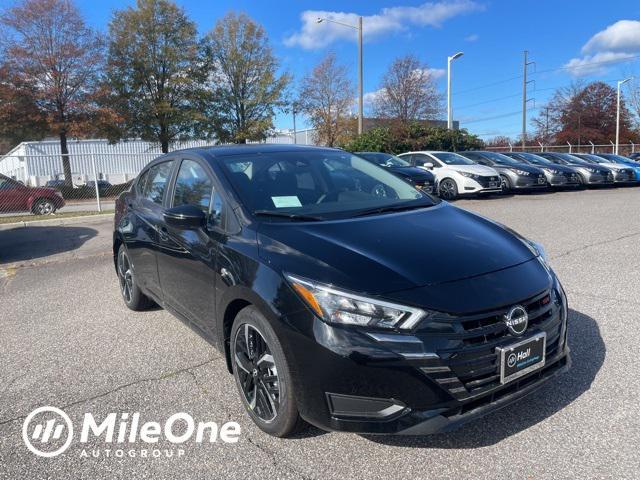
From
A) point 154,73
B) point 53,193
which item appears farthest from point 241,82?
point 53,193

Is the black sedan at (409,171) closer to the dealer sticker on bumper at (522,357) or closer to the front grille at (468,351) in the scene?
the dealer sticker on bumper at (522,357)

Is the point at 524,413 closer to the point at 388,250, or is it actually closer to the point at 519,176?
the point at 388,250

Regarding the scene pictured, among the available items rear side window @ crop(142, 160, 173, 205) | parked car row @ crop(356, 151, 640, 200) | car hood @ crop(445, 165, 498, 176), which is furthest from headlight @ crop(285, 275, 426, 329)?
car hood @ crop(445, 165, 498, 176)

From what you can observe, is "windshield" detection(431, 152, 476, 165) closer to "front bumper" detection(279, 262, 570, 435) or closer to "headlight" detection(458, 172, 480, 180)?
"headlight" detection(458, 172, 480, 180)

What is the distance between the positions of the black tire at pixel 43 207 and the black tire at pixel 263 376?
45.4 feet

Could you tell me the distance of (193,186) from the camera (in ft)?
12.1

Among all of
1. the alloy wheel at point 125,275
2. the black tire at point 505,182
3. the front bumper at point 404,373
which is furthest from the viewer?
the black tire at point 505,182

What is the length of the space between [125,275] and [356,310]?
11.8ft

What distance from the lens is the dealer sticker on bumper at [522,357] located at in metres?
2.32

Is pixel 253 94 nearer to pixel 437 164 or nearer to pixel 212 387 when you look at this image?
pixel 437 164

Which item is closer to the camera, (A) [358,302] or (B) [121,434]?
(A) [358,302]

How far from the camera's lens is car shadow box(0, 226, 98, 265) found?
331 inches

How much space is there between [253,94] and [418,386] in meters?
30.5

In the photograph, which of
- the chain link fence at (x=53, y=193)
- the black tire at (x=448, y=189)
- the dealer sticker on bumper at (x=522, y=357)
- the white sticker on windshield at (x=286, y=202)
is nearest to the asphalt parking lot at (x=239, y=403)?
the dealer sticker on bumper at (x=522, y=357)
